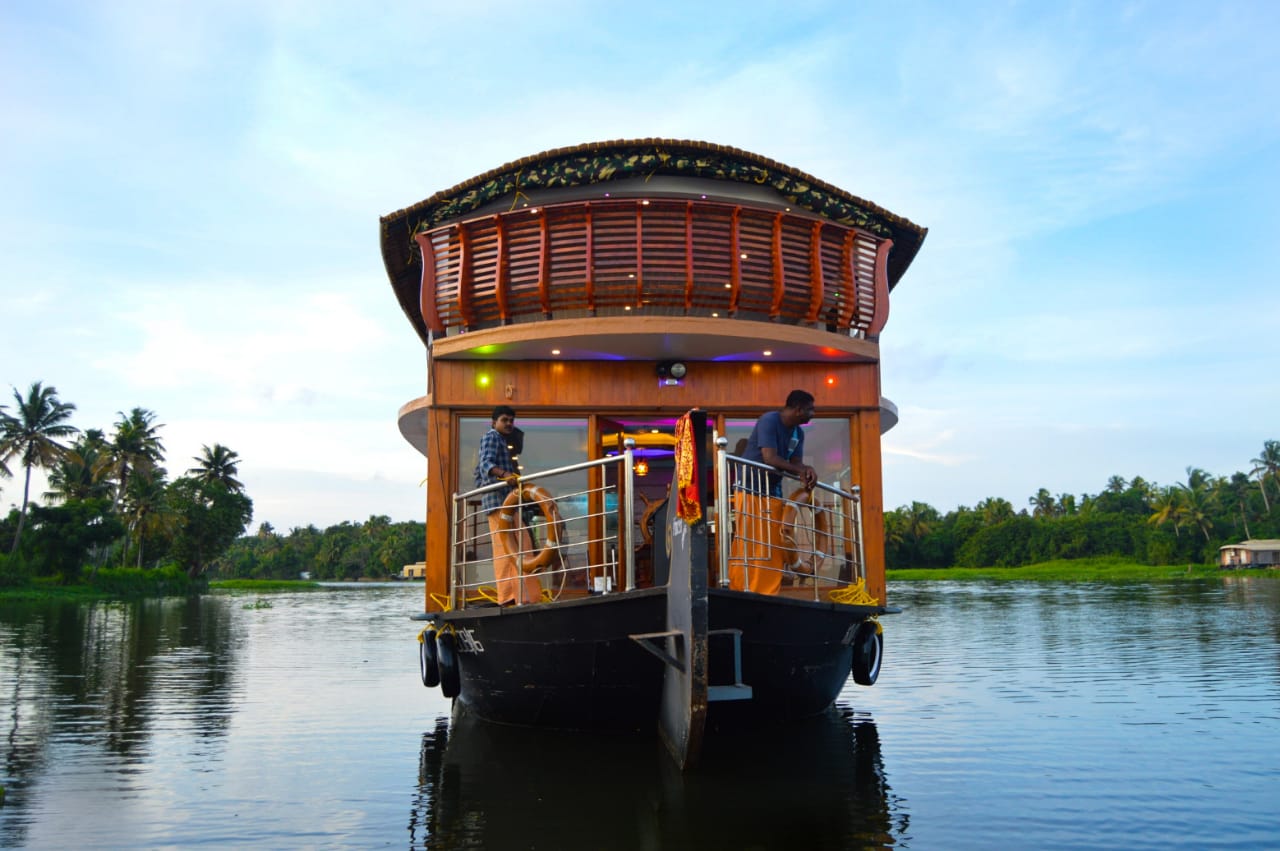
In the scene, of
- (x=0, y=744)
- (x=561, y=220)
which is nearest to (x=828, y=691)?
(x=561, y=220)

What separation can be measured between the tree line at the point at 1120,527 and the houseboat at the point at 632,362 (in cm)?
6083

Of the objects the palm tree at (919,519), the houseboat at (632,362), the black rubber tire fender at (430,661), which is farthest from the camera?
the palm tree at (919,519)

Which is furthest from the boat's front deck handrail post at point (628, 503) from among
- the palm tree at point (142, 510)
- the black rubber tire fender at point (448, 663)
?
the palm tree at point (142, 510)

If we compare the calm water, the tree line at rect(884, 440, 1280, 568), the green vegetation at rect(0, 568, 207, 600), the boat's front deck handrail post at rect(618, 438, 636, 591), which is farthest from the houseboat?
the tree line at rect(884, 440, 1280, 568)

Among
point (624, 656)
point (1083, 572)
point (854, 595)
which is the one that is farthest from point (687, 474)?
point (1083, 572)

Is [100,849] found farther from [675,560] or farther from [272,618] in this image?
[272,618]

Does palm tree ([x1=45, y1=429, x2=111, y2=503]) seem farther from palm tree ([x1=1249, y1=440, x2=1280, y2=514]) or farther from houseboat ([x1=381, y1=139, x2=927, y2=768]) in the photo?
palm tree ([x1=1249, y1=440, x2=1280, y2=514])

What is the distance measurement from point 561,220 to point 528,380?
145 cm

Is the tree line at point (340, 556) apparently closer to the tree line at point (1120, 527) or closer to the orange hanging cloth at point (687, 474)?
the tree line at point (1120, 527)

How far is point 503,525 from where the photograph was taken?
7379mm

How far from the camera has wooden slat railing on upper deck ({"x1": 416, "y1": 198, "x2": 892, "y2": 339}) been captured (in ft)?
28.6

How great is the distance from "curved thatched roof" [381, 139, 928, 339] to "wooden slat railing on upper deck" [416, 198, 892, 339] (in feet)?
1.30

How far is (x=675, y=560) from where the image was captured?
5.82 meters

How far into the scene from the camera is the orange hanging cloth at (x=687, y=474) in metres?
5.49
